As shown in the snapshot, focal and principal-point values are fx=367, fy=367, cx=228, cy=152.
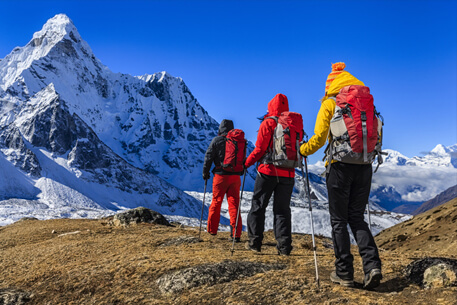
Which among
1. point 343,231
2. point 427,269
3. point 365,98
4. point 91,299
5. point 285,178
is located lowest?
point 91,299

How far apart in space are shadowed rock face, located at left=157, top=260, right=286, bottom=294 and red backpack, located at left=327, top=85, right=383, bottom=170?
2455 millimetres

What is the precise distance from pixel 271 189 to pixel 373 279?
3298 millimetres

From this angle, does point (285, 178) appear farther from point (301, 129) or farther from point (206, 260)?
point (206, 260)

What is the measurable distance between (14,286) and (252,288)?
504 cm

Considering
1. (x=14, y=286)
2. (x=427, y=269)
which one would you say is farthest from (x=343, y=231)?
(x=14, y=286)

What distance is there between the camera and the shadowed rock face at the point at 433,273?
5270 mm

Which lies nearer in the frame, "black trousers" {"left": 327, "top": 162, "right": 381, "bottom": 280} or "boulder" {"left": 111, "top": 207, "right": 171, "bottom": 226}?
"black trousers" {"left": 327, "top": 162, "right": 381, "bottom": 280}

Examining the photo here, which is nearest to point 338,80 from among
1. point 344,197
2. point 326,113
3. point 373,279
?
point 326,113

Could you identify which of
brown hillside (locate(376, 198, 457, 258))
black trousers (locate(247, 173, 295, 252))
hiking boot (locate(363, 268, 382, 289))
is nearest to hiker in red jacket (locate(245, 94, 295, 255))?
black trousers (locate(247, 173, 295, 252))

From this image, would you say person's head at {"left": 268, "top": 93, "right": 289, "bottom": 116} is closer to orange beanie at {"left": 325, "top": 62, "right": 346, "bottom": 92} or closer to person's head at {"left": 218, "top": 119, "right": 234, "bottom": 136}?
orange beanie at {"left": 325, "top": 62, "right": 346, "bottom": 92}

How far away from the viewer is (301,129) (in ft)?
26.9

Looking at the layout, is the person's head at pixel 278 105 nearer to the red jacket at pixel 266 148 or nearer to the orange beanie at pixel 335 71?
the red jacket at pixel 266 148

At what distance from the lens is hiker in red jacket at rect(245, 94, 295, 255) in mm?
8156

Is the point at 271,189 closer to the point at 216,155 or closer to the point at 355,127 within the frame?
the point at 355,127
